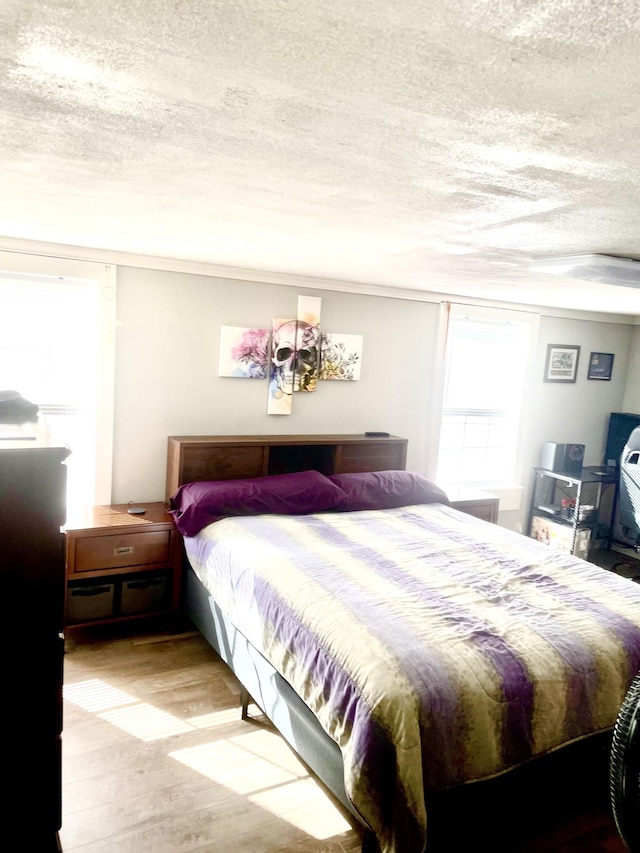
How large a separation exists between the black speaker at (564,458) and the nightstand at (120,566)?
346cm

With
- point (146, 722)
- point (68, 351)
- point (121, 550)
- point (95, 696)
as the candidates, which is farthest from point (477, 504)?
point (68, 351)

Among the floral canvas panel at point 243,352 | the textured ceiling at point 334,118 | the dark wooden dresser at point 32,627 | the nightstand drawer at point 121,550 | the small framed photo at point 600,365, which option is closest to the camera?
the textured ceiling at point 334,118

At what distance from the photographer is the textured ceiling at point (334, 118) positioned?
0.92 m

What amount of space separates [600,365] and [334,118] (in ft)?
16.9

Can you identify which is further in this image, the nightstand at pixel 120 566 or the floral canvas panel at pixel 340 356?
the floral canvas panel at pixel 340 356

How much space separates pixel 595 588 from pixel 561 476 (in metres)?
2.63

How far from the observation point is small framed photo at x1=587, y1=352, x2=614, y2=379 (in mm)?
5688

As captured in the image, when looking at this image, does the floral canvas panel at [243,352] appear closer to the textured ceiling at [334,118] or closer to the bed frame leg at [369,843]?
the textured ceiling at [334,118]

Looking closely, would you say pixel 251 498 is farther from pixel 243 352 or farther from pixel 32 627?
pixel 32 627

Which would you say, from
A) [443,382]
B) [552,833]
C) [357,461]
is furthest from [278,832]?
[443,382]

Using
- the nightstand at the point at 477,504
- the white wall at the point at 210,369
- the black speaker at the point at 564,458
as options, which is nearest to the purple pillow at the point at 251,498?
the white wall at the point at 210,369

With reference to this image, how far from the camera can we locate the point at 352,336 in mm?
4547

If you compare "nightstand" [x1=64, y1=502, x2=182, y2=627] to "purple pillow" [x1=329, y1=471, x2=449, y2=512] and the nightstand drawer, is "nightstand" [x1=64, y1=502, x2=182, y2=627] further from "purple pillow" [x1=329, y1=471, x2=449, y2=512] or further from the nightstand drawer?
"purple pillow" [x1=329, y1=471, x2=449, y2=512]

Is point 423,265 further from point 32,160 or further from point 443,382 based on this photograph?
point 32,160
